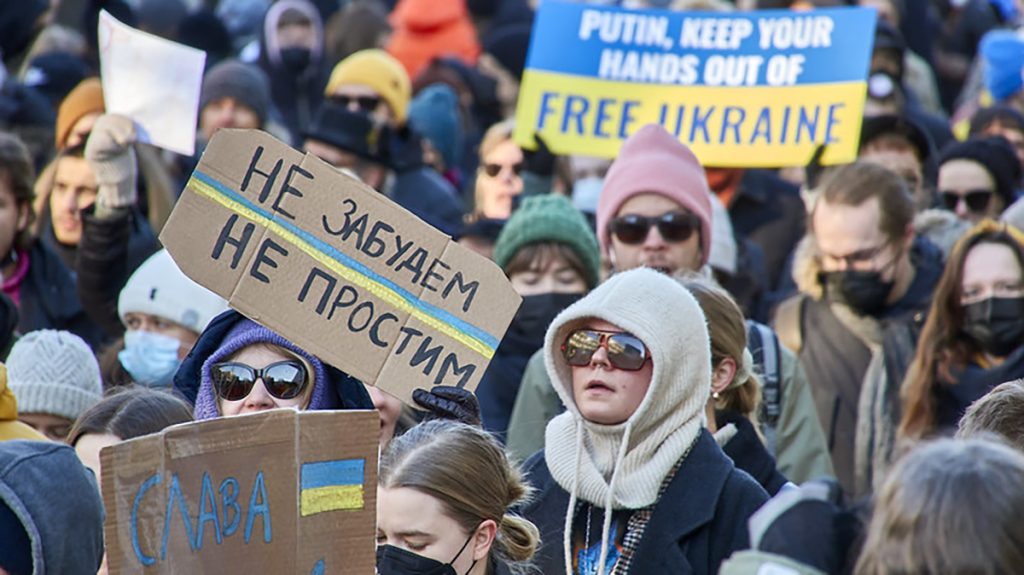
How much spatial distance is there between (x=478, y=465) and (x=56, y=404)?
2.12m

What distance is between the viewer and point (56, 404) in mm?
6051

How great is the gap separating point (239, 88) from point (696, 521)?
5.66 metres

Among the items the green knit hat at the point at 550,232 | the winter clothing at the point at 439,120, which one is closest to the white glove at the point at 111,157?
the green knit hat at the point at 550,232

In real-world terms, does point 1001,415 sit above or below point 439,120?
below

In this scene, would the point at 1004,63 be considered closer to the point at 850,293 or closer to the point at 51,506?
the point at 850,293

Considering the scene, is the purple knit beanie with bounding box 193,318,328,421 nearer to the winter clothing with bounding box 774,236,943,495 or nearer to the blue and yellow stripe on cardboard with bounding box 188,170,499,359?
the blue and yellow stripe on cardboard with bounding box 188,170,499,359

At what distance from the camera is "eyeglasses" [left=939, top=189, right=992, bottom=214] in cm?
878

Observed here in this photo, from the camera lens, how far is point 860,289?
23.4 ft

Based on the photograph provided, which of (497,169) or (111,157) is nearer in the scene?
(111,157)

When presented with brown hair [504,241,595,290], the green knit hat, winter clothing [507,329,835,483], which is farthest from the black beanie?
winter clothing [507,329,835,483]

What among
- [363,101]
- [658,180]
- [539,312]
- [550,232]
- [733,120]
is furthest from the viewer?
[363,101]

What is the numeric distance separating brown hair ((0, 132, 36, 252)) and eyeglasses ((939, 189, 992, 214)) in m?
4.26

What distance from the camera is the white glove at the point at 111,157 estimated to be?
7160 millimetres

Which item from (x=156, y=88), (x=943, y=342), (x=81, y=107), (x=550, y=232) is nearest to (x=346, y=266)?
(x=550, y=232)
